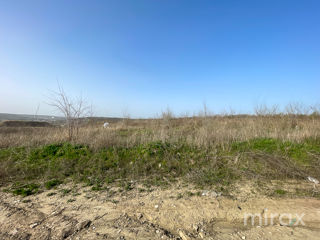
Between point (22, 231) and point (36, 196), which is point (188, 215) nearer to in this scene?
point (22, 231)

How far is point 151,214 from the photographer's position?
2623 millimetres

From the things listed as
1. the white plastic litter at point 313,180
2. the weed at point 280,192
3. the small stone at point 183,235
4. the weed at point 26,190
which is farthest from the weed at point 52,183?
the white plastic litter at point 313,180

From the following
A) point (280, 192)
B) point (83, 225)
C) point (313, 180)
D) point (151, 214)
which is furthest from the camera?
point (313, 180)

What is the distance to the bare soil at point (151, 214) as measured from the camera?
2.19 m

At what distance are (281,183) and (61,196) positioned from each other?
204 inches

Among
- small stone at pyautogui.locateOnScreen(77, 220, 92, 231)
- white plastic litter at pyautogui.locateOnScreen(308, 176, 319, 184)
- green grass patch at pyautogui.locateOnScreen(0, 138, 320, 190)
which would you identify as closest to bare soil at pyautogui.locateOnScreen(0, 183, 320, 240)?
small stone at pyautogui.locateOnScreen(77, 220, 92, 231)

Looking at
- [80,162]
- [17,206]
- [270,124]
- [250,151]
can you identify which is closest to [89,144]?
[80,162]

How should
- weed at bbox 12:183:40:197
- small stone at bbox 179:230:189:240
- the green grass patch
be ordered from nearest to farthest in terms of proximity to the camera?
small stone at bbox 179:230:189:240, weed at bbox 12:183:40:197, the green grass patch

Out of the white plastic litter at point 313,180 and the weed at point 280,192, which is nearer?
the weed at point 280,192

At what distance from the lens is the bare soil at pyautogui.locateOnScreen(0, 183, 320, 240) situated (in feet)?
7.17

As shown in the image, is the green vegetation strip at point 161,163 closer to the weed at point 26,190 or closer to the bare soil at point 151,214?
the weed at point 26,190

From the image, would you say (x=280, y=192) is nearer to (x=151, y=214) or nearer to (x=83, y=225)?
(x=151, y=214)

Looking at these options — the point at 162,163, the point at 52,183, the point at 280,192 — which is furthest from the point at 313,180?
the point at 52,183

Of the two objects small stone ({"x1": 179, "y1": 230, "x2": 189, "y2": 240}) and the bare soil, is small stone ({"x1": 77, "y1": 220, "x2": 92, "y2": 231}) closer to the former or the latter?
the bare soil
